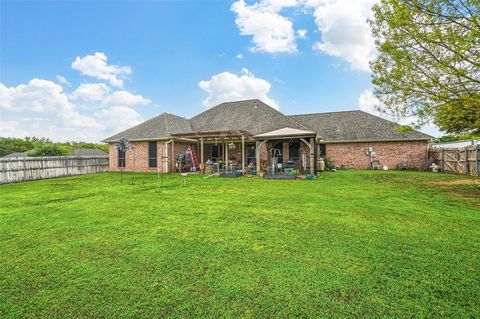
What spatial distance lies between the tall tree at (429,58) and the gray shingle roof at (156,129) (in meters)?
13.5

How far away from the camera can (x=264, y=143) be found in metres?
16.6

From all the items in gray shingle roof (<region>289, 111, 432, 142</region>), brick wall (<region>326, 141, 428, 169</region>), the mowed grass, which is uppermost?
gray shingle roof (<region>289, 111, 432, 142</region>)

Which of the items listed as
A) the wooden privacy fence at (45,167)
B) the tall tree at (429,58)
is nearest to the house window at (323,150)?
the tall tree at (429,58)

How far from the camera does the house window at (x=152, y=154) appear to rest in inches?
683

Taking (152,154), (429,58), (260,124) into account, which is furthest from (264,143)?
(429,58)

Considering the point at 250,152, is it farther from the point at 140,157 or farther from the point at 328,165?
the point at 140,157

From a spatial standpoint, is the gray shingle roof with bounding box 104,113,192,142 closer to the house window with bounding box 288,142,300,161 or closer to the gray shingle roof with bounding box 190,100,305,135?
the gray shingle roof with bounding box 190,100,305,135

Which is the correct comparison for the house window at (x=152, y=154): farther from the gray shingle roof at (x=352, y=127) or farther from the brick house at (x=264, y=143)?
the gray shingle roof at (x=352, y=127)

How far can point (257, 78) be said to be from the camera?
22.0 metres

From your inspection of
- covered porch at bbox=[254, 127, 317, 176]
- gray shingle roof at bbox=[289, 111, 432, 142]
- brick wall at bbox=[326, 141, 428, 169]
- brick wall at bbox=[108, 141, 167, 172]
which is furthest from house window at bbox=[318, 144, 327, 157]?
brick wall at bbox=[108, 141, 167, 172]

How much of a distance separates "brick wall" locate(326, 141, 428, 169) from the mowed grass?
1351cm

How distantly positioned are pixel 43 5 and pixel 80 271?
55.5 ft

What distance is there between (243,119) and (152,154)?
798cm

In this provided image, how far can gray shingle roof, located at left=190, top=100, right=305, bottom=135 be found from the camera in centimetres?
1836
